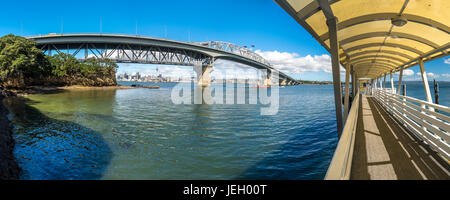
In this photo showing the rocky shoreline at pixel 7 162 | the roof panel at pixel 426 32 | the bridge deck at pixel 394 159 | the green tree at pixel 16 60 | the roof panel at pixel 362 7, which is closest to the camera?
the bridge deck at pixel 394 159

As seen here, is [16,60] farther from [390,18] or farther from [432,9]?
[432,9]

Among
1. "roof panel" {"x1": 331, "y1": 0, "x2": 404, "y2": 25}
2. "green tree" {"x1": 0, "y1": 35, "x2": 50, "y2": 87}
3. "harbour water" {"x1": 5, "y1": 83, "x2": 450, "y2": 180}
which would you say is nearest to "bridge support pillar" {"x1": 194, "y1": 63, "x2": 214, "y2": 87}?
"green tree" {"x1": 0, "y1": 35, "x2": 50, "y2": 87}

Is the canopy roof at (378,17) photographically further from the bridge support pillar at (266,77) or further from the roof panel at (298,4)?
the bridge support pillar at (266,77)

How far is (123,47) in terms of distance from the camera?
63594 millimetres

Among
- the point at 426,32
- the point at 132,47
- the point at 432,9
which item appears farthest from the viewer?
the point at 132,47

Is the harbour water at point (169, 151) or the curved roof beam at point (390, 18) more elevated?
the curved roof beam at point (390, 18)

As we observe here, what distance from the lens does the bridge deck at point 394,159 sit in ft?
10.5

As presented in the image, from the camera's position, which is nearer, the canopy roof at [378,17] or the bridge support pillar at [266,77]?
the canopy roof at [378,17]

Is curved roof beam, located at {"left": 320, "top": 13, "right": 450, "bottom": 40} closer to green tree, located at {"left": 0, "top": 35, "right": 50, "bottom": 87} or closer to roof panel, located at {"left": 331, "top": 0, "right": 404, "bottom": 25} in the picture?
roof panel, located at {"left": 331, "top": 0, "right": 404, "bottom": 25}

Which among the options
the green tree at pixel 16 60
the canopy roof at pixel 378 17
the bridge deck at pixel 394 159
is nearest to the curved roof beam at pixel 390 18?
Answer: the canopy roof at pixel 378 17

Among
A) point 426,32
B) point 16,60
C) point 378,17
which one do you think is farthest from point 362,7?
point 16,60

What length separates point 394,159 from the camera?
12.7 feet
